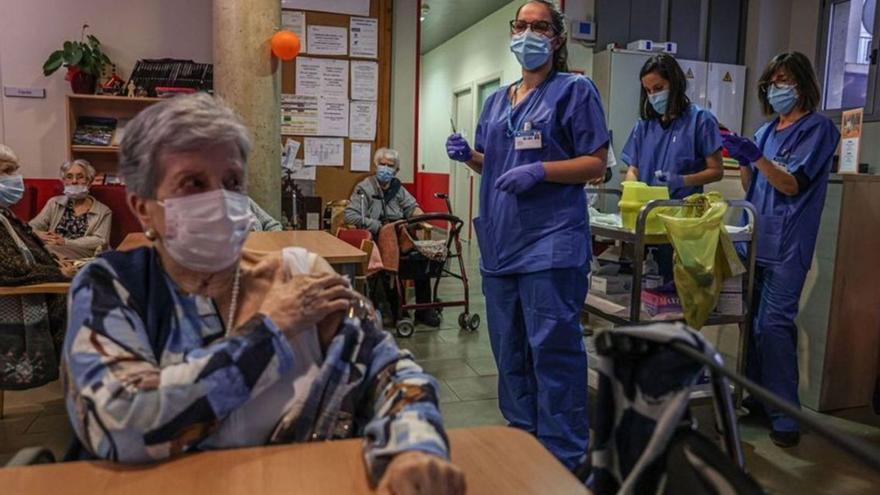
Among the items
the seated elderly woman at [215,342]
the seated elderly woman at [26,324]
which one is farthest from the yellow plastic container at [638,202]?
the seated elderly woman at [26,324]

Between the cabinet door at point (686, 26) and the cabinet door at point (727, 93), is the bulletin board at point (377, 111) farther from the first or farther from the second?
the cabinet door at point (727, 93)

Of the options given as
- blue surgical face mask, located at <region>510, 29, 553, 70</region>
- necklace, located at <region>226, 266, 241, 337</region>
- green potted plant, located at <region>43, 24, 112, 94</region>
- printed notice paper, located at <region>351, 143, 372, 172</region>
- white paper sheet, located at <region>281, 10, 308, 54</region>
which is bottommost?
necklace, located at <region>226, 266, 241, 337</region>

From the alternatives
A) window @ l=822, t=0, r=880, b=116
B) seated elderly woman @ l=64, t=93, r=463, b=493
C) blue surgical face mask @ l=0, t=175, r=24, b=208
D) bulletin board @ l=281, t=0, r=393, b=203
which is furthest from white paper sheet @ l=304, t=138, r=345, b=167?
window @ l=822, t=0, r=880, b=116

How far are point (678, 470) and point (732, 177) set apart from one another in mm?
3326

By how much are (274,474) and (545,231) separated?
139cm

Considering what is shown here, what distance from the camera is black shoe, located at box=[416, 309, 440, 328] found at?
4254mm

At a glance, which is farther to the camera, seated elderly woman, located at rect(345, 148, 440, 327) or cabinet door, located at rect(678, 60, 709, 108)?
cabinet door, located at rect(678, 60, 709, 108)

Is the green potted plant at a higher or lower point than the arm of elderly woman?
higher

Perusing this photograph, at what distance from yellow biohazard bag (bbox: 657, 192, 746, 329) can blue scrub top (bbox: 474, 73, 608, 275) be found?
1.44ft

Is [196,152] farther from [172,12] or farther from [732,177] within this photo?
[172,12]

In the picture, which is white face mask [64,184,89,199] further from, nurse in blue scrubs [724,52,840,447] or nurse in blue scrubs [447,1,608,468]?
nurse in blue scrubs [724,52,840,447]

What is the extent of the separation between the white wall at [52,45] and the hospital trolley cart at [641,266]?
3.60 meters

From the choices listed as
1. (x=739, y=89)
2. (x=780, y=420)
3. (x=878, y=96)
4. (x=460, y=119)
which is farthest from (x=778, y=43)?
(x=780, y=420)

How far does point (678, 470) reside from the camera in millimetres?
668
